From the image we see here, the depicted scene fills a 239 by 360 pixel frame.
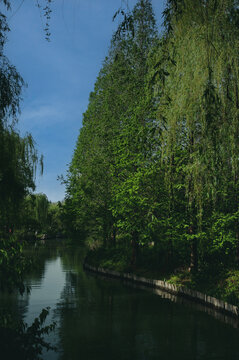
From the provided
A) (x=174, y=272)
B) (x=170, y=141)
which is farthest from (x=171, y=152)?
(x=174, y=272)

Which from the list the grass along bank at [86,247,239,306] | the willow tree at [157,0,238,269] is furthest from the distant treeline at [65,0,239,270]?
the grass along bank at [86,247,239,306]

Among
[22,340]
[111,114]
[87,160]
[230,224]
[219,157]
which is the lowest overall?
[22,340]

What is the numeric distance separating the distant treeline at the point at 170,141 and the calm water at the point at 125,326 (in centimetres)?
354

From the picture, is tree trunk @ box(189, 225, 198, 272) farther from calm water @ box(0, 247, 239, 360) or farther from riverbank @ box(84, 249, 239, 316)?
calm water @ box(0, 247, 239, 360)

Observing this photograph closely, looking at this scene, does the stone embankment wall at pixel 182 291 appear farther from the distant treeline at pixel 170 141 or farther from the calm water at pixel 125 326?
the distant treeline at pixel 170 141

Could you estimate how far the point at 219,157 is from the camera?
8.70 metres

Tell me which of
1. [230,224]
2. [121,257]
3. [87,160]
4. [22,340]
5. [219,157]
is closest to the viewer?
[22,340]

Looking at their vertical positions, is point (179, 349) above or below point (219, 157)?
below

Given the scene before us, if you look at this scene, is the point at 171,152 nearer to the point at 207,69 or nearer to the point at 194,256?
the point at 207,69

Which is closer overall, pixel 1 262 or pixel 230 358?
pixel 1 262

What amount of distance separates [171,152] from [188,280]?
9.60m

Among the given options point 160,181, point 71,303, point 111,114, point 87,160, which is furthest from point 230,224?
point 87,160

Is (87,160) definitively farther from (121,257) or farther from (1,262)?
(1,262)

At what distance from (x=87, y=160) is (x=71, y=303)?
1706 centimetres
